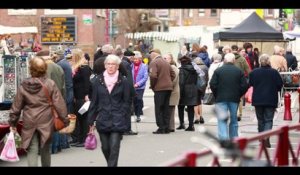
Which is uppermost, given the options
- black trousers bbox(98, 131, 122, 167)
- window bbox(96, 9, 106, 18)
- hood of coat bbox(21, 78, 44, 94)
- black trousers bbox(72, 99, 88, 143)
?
window bbox(96, 9, 106, 18)

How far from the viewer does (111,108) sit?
31.9 feet

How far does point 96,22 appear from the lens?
1585 inches

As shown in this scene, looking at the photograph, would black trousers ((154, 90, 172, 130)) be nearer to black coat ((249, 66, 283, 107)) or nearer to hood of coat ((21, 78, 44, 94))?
black coat ((249, 66, 283, 107))

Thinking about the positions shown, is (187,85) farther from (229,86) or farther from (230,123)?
(229,86)

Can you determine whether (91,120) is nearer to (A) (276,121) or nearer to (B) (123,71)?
(B) (123,71)

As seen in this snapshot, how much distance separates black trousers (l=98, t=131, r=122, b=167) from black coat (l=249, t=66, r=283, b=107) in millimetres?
3943

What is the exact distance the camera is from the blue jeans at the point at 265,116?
1305 centimetres

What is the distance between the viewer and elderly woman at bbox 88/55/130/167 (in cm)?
967

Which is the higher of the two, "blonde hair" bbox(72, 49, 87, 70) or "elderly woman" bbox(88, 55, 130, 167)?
"blonde hair" bbox(72, 49, 87, 70)

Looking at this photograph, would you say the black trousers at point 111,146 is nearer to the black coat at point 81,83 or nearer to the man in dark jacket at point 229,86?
the man in dark jacket at point 229,86

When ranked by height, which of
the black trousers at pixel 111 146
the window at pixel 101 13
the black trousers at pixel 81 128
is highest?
the window at pixel 101 13

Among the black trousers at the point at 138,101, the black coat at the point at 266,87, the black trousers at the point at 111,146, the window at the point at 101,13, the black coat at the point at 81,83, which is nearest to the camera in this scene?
the black trousers at the point at 111,146


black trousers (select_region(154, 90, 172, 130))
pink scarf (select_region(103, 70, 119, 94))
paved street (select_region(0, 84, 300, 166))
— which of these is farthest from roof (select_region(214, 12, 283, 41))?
pink scarf (select_region(103, 70, 119, 94))

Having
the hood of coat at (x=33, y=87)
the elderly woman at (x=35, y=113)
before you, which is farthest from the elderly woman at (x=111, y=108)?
the hood of coat at (x=33, y=87)
